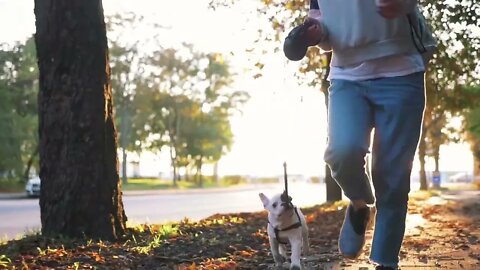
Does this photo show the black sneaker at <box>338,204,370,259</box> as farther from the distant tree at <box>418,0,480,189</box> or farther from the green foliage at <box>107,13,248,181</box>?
the green foliage at <box>107,13,248,181</box>

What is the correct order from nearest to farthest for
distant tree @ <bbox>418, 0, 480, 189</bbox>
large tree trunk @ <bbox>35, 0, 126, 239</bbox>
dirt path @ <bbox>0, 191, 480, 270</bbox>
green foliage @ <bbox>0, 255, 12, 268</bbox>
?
green foliage @ <bbox>0, 255, 12, 268</bbox>
dirt path @ <bbox>0, 191, 480, 270</bbox>
large tree trunk @ <bbox>35, 0, 126, 239</bbox>
distant tree @ <bbox>418, 0, 480, 189</bbox>

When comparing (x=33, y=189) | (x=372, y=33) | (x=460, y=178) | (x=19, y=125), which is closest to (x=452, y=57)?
(x=372, y=33)

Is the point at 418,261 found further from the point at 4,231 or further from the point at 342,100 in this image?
the point at 4,231

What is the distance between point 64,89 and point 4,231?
7.04 metres

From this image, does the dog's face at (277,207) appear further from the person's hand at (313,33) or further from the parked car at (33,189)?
the parked car at (33,189)

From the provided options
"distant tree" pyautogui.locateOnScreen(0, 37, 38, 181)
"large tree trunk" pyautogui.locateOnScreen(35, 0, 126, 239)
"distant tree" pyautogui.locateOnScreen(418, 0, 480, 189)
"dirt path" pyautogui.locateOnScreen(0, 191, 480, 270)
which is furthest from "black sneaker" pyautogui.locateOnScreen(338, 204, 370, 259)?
"distant tree" pyautogui.locateOnScreen(0, 37, 38, 181)

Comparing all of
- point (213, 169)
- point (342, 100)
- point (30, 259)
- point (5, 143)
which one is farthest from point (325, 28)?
point (213, 169)

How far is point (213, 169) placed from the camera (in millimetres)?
76250

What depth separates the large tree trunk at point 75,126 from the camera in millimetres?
7320

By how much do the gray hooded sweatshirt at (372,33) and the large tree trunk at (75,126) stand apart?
4.48 meters

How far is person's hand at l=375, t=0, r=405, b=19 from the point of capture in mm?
3141

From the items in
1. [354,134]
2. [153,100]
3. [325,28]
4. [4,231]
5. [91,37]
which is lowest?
[4,231]

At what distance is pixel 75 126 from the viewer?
7367mm

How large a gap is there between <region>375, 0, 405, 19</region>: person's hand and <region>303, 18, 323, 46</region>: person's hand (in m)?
0.41
